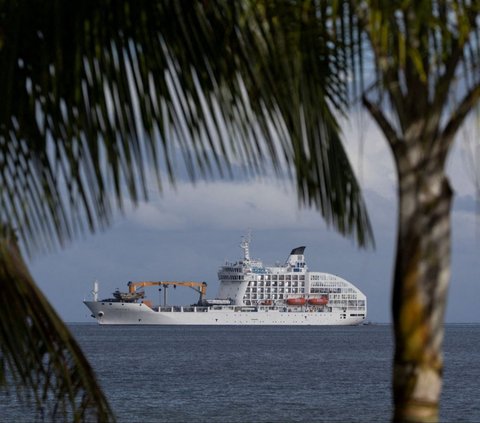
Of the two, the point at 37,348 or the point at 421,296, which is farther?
the point at 37,348

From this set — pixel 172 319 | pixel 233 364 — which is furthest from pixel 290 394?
pixel 172 319

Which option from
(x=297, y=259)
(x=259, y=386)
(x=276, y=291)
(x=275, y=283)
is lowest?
(x=259, y=386)

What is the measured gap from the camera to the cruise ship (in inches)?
3944

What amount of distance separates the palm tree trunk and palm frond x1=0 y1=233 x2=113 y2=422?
86 cm

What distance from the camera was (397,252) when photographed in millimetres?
2225

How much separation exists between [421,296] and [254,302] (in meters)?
101

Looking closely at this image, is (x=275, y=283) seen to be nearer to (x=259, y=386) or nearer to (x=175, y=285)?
(x=175, y=285)

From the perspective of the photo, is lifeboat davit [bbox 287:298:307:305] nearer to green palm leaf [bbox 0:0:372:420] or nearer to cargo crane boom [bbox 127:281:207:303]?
cargo crane boom [bbox 127:281:207:303]

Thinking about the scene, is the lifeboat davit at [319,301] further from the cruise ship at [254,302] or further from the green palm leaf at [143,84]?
the green palm leaf at [143,84]

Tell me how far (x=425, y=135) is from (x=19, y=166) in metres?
0.91

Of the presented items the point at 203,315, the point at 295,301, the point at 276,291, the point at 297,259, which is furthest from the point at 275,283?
the point at 203,315

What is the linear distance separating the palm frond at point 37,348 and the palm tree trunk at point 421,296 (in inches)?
33.9

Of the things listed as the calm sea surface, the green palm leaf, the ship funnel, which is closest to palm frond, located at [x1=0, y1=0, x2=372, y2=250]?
the green palm leaf

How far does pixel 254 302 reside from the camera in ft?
338
